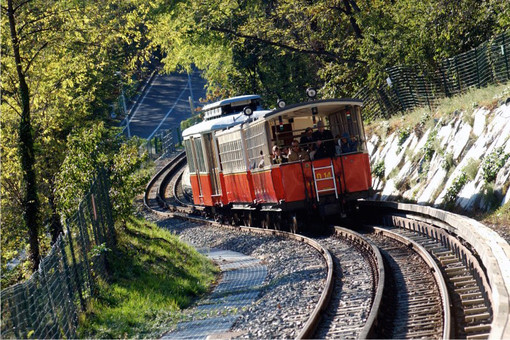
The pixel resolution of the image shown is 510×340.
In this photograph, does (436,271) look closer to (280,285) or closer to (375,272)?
(375,272)

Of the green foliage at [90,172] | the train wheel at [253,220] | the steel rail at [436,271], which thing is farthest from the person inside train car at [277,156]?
the train wheel at [253,220]

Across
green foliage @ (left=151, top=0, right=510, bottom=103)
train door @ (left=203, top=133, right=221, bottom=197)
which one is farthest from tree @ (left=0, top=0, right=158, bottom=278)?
train door @ (left=203, top=133, right=221, bottom=197)

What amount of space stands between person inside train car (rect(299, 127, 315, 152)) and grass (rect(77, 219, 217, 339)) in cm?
396

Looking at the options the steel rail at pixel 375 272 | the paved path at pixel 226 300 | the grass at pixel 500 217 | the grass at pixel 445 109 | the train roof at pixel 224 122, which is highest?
the train roof at pixel 224 122

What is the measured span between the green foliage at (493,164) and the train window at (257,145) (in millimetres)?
5668

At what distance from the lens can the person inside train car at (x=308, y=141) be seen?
69.5 ft

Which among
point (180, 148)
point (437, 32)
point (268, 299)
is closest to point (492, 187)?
point (268, 299)

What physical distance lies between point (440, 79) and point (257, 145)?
9.29m

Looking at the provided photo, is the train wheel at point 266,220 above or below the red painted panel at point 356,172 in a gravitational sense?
below

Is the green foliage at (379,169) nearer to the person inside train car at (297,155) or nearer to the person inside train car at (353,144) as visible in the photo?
the person inside train car at (353,144)

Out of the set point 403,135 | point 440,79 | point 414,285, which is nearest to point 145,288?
point 414,285

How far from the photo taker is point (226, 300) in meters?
14.1

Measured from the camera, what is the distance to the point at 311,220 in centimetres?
2348

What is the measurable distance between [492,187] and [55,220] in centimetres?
1013
